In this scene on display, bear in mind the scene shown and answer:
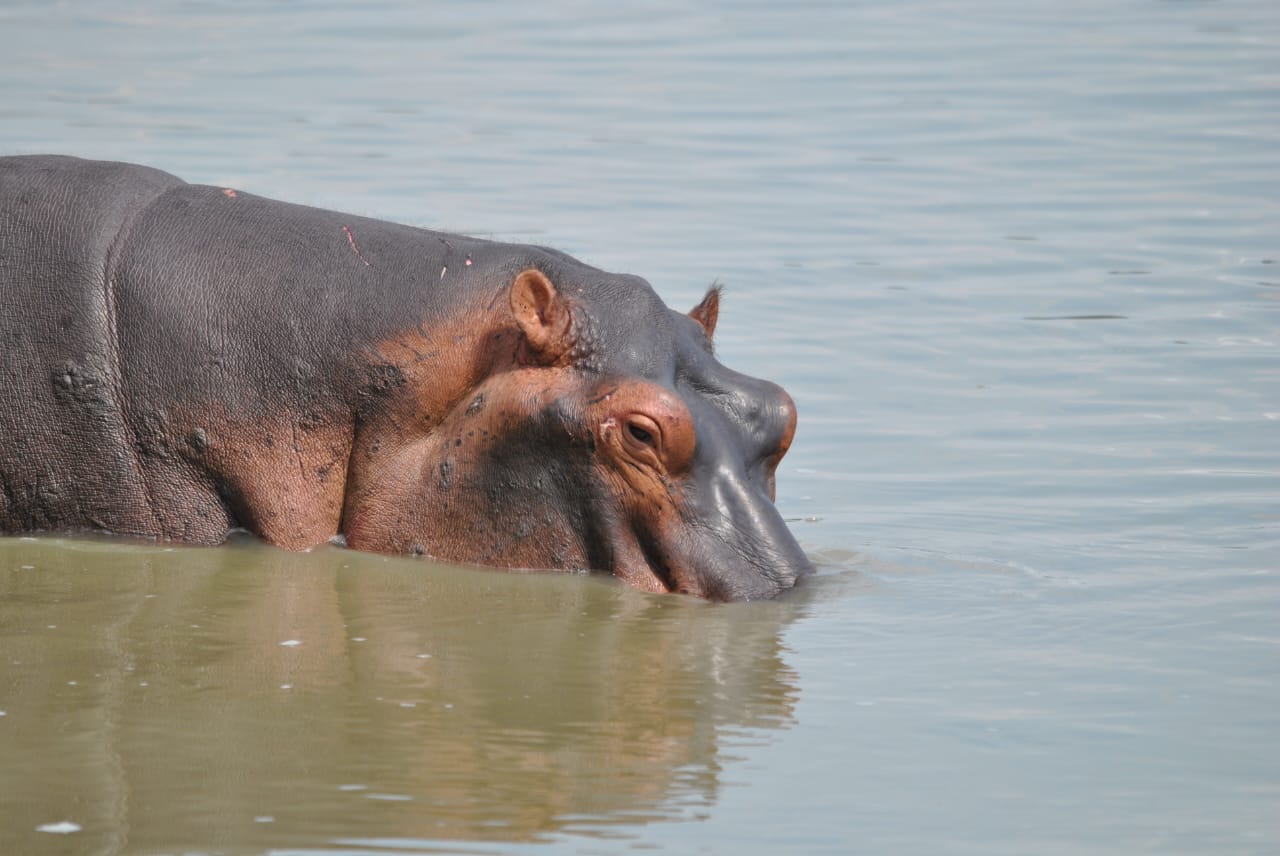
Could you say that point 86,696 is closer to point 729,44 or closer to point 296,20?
point 729,44

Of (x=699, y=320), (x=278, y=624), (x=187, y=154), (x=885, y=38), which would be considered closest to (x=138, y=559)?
(x=278, y=624)

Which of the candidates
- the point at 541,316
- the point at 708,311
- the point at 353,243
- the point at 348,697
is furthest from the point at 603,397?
the point at 348,697

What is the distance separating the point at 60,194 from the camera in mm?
7422

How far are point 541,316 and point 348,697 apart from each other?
1.72 m

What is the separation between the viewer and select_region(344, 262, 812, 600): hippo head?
694 centimetres

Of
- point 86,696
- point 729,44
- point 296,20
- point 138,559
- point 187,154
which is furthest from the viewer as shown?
point 296,20

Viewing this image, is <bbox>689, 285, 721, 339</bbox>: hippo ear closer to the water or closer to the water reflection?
the water

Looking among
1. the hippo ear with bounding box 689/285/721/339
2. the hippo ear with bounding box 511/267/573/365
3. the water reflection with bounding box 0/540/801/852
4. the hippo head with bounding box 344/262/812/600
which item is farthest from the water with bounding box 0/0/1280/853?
the hippo ear with bounding box 689/285/721/339

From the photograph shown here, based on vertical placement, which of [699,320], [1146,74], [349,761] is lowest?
[349,761]

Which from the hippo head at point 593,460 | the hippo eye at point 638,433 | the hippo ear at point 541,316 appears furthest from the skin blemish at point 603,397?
the hippo ear at point 541,316

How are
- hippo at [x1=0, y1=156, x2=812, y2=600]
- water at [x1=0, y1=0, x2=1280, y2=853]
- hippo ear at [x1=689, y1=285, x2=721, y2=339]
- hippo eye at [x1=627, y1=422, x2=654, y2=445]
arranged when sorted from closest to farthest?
water at [x1=0, y1=0, x2=1280, y2=853] < hippo eye at [x1=627, y1=422, x2=654, y2=445] < hippo at [x1=0, y1=156, x2=812, y2=600] < hippo ear at [x1=689, y1=285, x2=721, y2=339]

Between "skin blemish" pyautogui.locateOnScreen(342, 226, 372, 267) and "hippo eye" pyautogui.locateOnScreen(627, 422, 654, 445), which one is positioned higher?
"skin blemish" pyautogui.locateOnScreen(342, 226, 372, 267)

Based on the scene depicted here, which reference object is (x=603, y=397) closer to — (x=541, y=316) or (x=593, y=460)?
(x=593, y=460)

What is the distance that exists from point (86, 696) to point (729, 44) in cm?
1591
